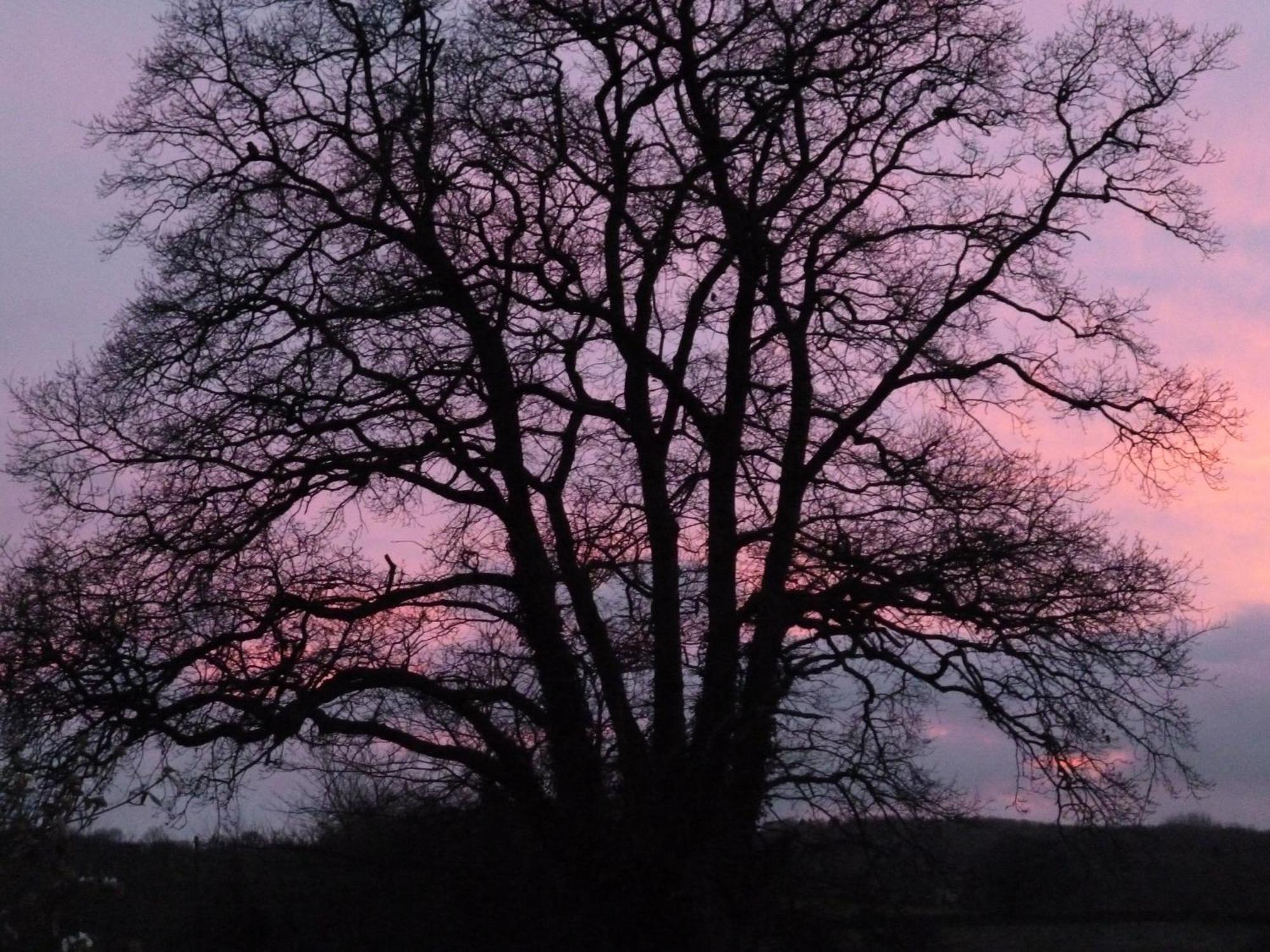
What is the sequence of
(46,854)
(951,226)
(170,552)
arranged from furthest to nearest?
(951,226) → (170,552) → (46,854)

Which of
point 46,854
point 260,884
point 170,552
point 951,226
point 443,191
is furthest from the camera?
point 260,884

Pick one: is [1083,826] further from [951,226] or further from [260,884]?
[260,884]

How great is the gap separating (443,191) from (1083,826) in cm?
852

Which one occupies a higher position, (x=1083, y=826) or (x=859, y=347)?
(x=859, y=347)

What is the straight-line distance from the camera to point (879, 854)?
12.8m

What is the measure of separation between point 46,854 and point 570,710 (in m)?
7.57

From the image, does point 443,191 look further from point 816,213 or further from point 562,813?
point 562,813

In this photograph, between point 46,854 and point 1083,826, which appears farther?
point 1083,826

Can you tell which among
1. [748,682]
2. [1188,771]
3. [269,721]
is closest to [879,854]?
[748,682]

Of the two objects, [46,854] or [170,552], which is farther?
[170,552]

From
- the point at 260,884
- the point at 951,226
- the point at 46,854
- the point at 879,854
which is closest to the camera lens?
the point at 46,854

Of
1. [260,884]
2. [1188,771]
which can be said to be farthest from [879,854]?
[260,884]

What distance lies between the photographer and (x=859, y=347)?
623 inches

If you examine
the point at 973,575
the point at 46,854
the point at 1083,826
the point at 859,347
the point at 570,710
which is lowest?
the point at 46,854
